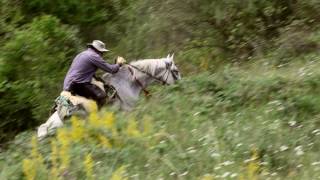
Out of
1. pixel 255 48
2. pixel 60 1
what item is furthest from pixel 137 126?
pixel 60 1

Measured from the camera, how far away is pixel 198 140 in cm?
881

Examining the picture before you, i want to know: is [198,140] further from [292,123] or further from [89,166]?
[89,166]

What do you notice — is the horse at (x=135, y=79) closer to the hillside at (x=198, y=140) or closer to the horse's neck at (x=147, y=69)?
the horse's neck at (x=147, y=69)

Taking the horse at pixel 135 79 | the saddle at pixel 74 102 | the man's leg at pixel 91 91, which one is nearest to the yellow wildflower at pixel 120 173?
the saddle at pixel 74 102

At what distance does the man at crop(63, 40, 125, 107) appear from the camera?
1221 centimetres

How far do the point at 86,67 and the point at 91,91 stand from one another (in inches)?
18.4

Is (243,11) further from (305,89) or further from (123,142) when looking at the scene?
(123,142)

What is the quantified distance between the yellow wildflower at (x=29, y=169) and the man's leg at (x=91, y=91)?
161 inches

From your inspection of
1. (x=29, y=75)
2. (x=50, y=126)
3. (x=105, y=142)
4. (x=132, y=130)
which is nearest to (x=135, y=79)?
(x=50, y=126)

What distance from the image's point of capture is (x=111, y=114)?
30.1ft

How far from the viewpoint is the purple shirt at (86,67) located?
12.2m

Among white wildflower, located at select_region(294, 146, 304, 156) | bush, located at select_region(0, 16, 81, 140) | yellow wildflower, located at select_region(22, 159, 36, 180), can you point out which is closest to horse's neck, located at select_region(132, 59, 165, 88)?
bush, located at select_region(0, 16, 81, 140)

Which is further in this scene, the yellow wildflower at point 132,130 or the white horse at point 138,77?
the white horse at point 138,77

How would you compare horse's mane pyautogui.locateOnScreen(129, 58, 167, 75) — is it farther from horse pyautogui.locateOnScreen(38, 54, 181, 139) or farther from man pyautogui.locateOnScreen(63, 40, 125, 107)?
man pyautogui.locateOnScreen(63, 40, 125, 107)
